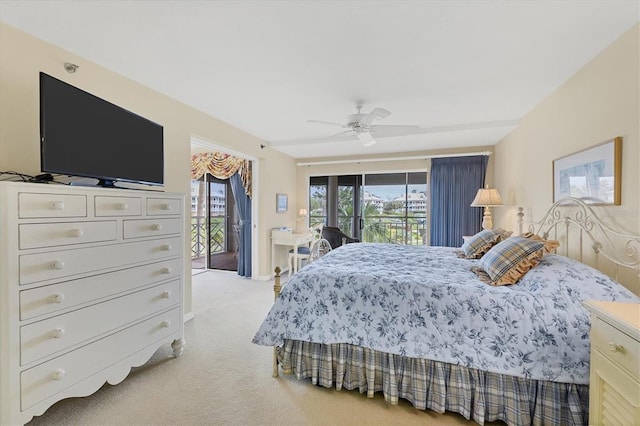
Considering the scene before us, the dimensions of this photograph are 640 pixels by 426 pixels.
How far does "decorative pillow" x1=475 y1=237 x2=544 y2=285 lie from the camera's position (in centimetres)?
184

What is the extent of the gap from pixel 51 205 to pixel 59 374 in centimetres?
93

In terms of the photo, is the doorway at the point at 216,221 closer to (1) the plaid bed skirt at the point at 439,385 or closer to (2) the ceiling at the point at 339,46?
(2) the ceiling at the point at 339,46

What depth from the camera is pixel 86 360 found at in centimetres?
167

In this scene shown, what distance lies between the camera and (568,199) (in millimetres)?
2309

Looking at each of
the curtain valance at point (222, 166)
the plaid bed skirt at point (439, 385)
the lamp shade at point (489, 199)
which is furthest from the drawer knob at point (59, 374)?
the lamp shade at point (489, 199)

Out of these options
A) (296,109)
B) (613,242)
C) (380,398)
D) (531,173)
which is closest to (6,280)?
(380,398)

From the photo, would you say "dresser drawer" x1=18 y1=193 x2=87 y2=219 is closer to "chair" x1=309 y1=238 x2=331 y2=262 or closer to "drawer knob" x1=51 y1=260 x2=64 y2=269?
"drawer knob" x1=51 y1=260 x2=64 y2=269

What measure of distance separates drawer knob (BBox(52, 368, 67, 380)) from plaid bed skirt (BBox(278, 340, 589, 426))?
1.25m

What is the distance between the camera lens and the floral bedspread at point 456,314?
149 centimetres

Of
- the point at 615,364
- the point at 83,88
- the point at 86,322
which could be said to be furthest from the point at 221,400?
the point at 83,88

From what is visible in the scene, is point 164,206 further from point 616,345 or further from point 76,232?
point 616,345

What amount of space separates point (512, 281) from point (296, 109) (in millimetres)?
2668

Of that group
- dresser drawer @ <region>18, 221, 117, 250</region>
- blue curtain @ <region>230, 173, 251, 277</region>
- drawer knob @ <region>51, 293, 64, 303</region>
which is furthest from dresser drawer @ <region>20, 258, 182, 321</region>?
blue curtain @ <region>230, 173, 251, 277</region>

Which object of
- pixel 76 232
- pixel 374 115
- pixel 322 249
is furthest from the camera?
pixel 322 249
